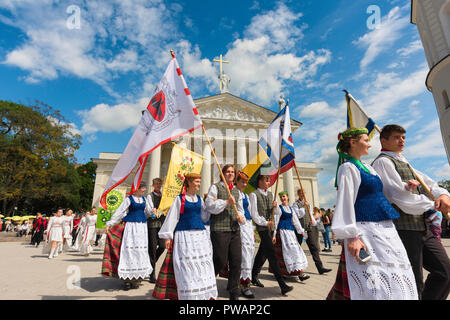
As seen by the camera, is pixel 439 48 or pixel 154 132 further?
pixel 439 48

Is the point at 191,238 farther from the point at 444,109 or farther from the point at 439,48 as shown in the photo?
the point at 439,48

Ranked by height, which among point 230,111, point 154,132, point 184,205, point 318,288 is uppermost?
point 230,111

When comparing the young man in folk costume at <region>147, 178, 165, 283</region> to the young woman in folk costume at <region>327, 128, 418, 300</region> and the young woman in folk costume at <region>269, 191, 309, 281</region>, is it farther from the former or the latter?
the young woman in folk costume at <region>327, 128, 418, 300</region>

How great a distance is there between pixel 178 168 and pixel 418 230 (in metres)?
5.89

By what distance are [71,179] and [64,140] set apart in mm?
6069

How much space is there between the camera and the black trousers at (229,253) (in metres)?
3.90

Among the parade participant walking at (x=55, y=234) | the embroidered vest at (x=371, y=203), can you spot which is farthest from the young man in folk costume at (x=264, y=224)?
the parade participant walking at (x=55, y=234)

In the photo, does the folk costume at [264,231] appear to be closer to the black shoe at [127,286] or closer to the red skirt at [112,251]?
the black shoe at [127,286]

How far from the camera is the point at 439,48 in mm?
18766

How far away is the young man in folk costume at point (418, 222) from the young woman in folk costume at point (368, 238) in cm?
40

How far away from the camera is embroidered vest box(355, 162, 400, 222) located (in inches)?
87.4

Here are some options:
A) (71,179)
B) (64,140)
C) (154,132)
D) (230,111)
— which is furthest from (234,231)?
(71,179)

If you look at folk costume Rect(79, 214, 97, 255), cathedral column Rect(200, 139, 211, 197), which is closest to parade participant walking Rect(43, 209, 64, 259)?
folk costume Rect(79, 214, 97, 255)

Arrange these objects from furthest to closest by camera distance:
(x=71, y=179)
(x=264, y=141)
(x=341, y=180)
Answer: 1. (x=71, y=179)
2. (x=264, y=141)
3. (x=341, y=180)
